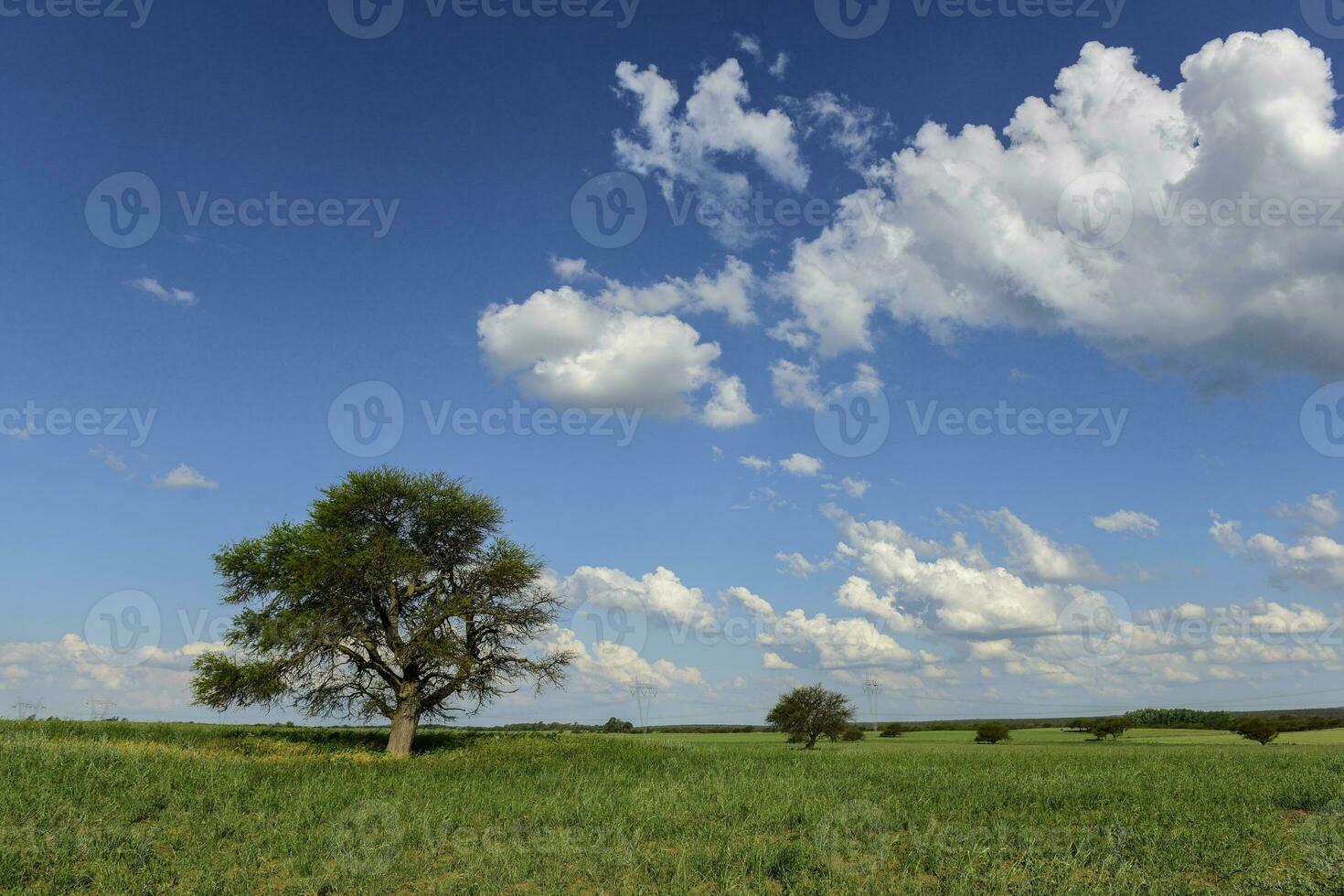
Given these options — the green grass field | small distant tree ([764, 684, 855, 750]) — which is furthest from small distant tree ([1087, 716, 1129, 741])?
the green grass field

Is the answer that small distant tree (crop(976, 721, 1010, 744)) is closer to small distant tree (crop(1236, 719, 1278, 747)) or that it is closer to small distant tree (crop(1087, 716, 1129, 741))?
small distant tree (crop(1087, 716, 1129, 741))

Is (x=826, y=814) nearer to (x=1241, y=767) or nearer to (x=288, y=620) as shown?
(x=1241, y=767)

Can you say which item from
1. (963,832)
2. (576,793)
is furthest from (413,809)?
(963,832)

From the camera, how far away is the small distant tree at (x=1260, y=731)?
72625 mm

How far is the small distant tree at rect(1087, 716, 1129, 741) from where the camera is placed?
91.2 meters

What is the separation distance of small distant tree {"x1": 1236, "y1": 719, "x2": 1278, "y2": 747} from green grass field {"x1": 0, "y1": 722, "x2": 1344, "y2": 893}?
6758 cm

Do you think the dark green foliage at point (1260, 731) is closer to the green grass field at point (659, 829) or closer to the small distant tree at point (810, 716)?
the small distant tree at point (810, 716)

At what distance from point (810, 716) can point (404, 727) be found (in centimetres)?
4834

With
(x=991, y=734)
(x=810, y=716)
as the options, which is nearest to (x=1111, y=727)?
(x=991, y=734)

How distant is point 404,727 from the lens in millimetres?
31672

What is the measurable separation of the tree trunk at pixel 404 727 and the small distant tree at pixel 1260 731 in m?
77.9

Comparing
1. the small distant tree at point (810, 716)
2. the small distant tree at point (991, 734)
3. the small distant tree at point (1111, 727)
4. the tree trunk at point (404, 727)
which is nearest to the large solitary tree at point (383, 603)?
the tree trunk at point (404, 727)

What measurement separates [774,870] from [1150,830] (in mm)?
6623

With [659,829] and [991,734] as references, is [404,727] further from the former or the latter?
[991,734]
